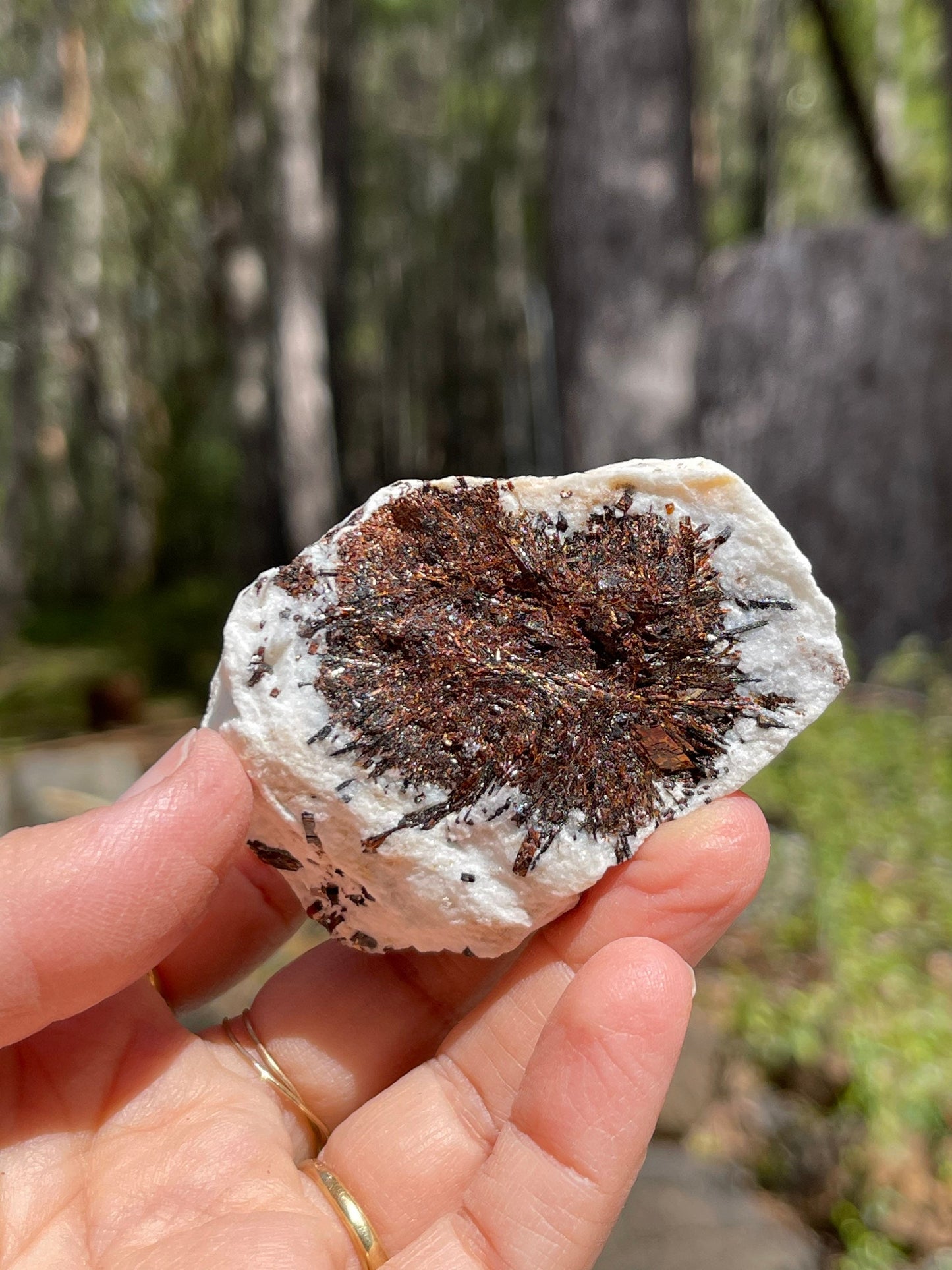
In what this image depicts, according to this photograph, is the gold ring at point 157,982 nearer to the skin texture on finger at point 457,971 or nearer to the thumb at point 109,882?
the skin texture on finger at point 457,971

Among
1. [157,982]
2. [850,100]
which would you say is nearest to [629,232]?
[157,982]

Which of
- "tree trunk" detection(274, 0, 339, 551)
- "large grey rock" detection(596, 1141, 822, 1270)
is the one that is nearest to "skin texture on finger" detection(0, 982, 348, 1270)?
"large grey rock" detection(596, 1141, 822, 1270)

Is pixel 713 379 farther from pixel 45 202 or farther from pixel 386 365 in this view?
pixel 386 365

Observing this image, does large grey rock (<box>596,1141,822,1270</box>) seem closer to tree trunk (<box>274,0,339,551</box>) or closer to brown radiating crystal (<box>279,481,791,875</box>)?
brown radiating crystal (<box>279,481,791,875</box>)

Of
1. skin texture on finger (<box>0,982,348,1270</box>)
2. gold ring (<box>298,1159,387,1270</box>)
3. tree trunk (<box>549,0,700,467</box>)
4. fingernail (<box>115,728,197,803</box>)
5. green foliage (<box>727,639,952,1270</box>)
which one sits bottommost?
green foliage (<box>727,639,952,1270</box>)

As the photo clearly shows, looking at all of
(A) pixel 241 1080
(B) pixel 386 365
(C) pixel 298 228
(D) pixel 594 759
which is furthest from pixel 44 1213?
(B) pixel 386 365

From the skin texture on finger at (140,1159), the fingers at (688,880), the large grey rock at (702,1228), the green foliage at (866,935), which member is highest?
the fingers at (688,880)

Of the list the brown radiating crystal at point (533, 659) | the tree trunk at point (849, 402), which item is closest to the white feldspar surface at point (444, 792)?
the brown radiating crystal at point (533, 659)

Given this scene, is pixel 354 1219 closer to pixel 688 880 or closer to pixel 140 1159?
pixel 140 1159
